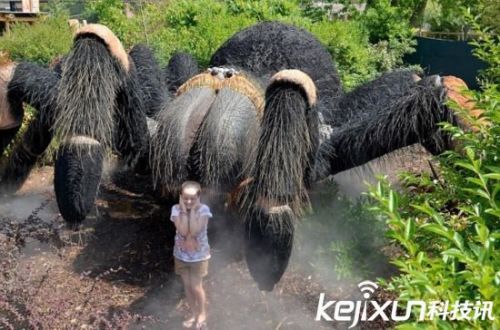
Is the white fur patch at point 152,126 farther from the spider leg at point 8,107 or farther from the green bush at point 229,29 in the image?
the green bush at point 229,29

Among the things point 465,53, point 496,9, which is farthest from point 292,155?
point 496,9

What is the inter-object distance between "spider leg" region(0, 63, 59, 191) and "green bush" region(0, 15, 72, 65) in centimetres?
399

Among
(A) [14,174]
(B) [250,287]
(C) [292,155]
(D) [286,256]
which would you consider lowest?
(B) [250,287]

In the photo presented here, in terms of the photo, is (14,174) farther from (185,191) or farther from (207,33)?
(207,33)

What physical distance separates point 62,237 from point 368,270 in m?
1.64

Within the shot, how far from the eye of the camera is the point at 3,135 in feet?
10.8

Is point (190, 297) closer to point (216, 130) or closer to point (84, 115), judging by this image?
point (216, 130)

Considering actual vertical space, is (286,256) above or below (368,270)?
above

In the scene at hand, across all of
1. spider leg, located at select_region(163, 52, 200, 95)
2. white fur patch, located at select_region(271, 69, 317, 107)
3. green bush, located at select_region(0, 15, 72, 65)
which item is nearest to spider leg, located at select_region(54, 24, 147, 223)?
white fur patch, located at select_region(271, 69, 317, 107)

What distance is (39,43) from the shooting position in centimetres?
756

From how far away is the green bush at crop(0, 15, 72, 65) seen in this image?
24.2 feet

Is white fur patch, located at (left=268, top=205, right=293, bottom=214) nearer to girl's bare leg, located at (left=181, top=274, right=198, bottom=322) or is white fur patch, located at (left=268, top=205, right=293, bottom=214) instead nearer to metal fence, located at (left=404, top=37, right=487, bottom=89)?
girl's bare leg, located at (left=181, top=274, right=198, bottom=322)

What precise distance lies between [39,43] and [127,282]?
17.5ft

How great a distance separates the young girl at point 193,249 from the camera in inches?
102
